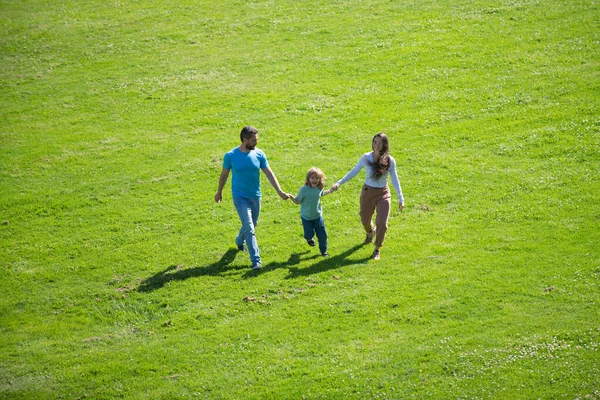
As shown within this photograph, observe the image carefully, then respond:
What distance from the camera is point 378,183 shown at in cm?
1526

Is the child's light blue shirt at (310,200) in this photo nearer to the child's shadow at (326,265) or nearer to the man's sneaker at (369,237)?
the child's shadow at (326,265)

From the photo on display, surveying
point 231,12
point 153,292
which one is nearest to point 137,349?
point 153,292

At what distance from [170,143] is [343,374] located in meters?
13.6

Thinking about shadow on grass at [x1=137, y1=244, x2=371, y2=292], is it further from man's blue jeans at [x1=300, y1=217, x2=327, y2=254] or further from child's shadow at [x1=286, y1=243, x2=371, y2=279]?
man's blue jeans at [x1=300, y1=217, x2=327, y2=254]

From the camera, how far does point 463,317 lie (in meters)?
13.3

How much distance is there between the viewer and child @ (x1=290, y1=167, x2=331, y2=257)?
15.3 meters

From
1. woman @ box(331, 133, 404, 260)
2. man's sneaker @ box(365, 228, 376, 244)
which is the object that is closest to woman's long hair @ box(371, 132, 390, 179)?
woman @ box(331, 133, 404, 260)

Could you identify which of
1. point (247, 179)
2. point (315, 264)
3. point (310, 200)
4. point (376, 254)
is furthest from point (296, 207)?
point (376, 254)

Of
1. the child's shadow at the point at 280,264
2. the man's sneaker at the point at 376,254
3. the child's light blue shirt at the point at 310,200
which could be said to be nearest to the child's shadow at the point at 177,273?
the child's shadow at the point at 280,264

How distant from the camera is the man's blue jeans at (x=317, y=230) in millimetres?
15844

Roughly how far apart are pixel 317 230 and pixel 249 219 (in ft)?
5.66

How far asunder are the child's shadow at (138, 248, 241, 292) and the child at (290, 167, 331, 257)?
2.26 meters

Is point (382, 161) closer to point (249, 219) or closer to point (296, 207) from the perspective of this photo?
point (249, 219)

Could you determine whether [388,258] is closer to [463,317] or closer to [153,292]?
[463,317]
